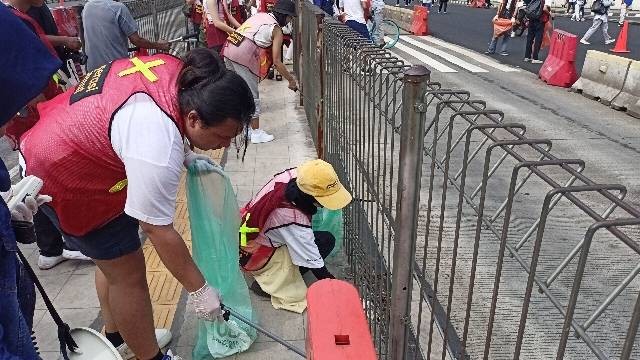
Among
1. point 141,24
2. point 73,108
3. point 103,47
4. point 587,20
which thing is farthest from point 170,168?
point 587,20

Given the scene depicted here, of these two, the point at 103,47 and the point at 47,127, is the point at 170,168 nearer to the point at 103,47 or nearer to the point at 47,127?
the point at 47,127

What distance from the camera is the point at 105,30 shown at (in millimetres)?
3871

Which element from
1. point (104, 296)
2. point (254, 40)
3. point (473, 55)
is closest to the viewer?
point (104, 296)

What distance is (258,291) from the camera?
3.04m

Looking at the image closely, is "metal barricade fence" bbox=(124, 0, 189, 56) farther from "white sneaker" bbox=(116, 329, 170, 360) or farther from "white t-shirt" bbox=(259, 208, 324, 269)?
"white sneaker" bbox=(116, 329, 170, 360)

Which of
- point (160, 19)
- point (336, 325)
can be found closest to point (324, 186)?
point (336, 325)

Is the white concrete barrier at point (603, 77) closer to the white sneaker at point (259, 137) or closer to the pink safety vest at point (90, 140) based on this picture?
the white sneaker at point (259, 137)

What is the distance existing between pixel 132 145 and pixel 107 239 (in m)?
0.64

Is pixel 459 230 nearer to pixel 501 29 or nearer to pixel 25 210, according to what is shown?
pixel 25 210

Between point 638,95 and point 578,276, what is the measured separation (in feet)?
24.3

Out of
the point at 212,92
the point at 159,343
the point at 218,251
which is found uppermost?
the point at 212,92

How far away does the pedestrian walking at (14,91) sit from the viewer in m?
1.14

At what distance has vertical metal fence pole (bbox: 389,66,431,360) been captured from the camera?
1508 mm

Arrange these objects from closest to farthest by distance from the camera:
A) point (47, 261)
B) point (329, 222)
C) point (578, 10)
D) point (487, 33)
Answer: point (47, 261) < point (329, 222) < point (487, 33) < point (578, 10)
